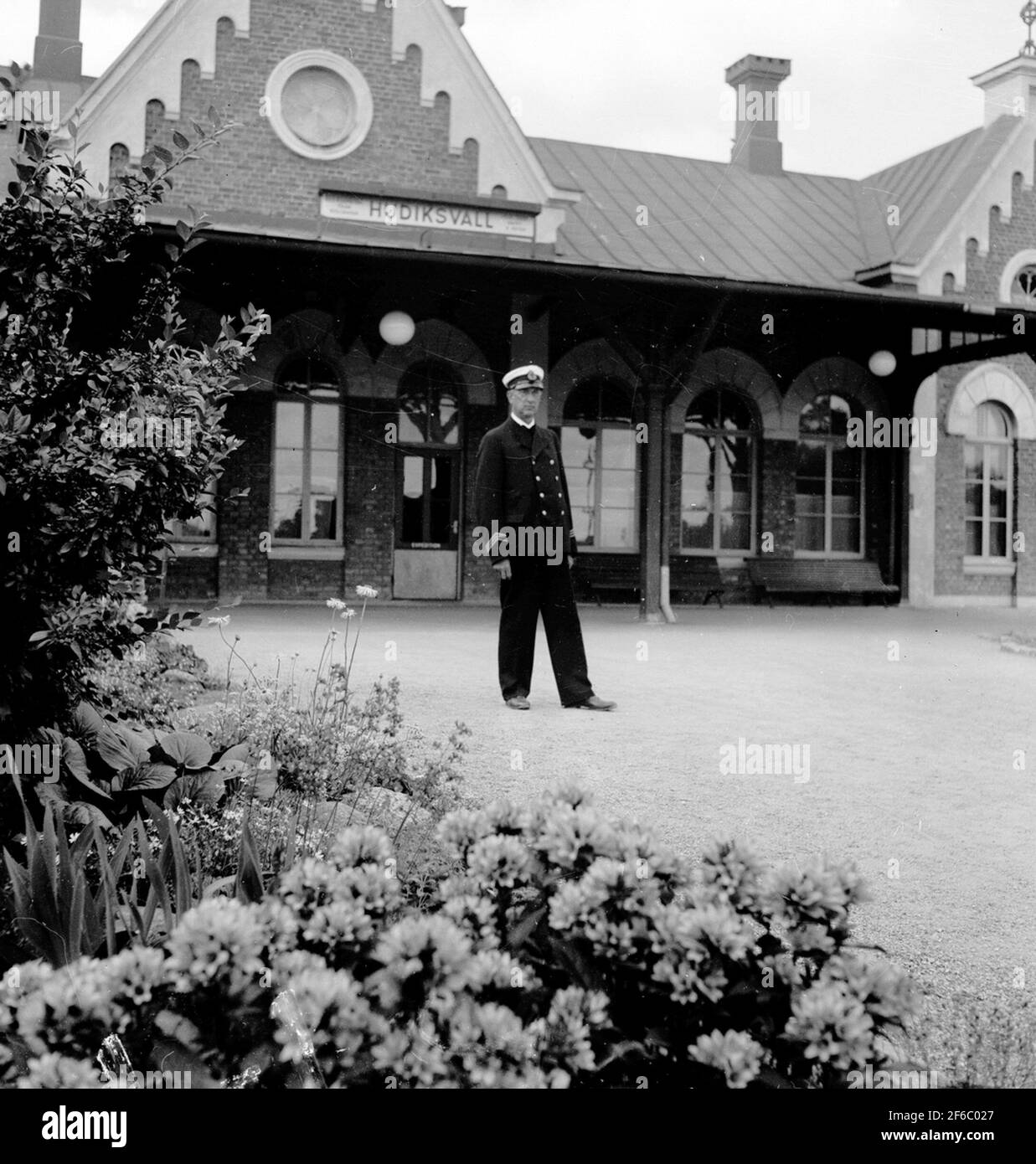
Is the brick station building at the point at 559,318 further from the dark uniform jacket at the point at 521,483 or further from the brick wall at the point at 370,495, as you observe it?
the dark uniform jacket at the point at 521,483

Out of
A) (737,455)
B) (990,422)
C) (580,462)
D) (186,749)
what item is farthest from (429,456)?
(186,749)

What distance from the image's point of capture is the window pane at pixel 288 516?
46.6 feet

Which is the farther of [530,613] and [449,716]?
[530,613]

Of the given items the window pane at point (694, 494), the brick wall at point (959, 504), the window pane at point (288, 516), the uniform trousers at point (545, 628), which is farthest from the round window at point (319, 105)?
the brick wall at point (959, 504)

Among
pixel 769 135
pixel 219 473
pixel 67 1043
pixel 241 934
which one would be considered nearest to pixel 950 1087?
pixel 241 934

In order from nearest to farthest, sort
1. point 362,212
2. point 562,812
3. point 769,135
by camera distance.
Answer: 1. point 562,812
2. point 362,212
3. point 769,135

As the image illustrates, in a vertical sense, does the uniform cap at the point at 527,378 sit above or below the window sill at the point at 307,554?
above

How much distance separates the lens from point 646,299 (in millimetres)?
12242

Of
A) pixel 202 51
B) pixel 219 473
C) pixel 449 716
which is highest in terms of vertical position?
pixel 202 51

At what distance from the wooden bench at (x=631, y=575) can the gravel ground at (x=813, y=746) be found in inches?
136

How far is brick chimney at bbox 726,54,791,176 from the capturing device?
64.5ft

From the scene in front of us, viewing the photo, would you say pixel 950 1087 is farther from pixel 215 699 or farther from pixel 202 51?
pixel 202 51

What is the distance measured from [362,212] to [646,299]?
358 cm

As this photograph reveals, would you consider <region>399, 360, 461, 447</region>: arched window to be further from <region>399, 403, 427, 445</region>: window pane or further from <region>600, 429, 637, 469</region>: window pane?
<region>600, 429, 637, 469</region>: window pane
